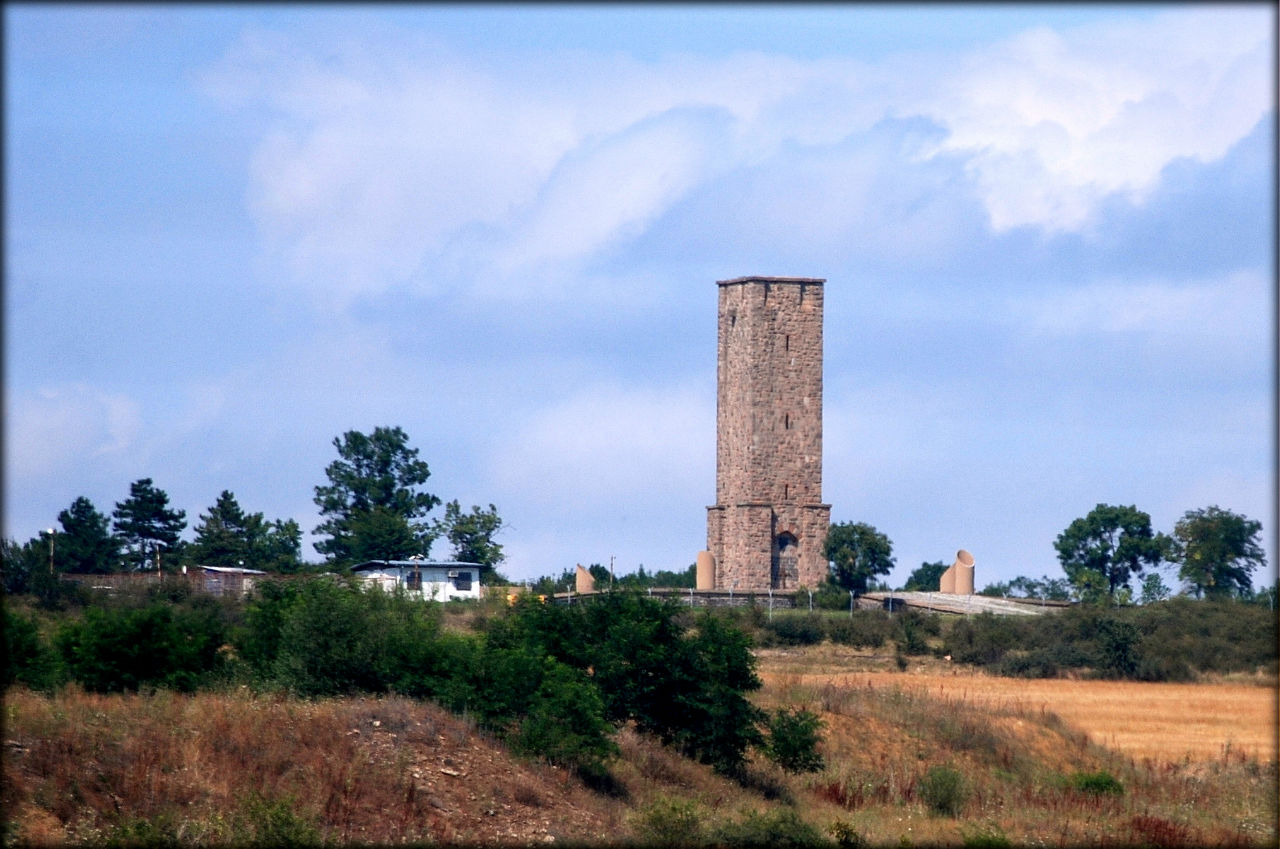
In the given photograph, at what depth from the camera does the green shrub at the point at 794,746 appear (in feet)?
A: 110

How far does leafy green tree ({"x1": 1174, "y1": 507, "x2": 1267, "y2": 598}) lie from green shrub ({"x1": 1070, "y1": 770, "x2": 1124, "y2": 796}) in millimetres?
33140

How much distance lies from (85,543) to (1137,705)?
105 feet

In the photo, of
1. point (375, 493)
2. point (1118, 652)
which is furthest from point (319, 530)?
point (1118, 652)

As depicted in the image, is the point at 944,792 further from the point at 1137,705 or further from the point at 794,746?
the point at 1137,705

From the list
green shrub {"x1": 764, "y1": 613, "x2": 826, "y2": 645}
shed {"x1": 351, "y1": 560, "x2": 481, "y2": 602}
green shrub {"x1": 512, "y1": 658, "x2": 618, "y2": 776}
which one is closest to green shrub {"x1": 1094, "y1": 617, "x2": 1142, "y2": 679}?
green shrub {"x1": 764, "y1": 613, "x2": 826, "y2": 645}

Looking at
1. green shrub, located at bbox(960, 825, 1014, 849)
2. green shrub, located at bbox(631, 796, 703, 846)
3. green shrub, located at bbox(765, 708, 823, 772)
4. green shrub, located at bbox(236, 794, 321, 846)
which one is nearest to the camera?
green shrub, located at bbox(236, 794, 321, 846)

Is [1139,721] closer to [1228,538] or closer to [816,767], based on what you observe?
[816,767]

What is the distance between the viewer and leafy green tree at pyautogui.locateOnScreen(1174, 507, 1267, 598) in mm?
66938

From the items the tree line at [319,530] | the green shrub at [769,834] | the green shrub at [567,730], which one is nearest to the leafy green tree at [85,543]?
the tree line at [319,530]

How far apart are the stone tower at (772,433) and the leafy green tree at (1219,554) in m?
13.9

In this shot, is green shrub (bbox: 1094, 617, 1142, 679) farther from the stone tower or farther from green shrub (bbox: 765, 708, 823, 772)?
green shrub (bbox: 765, 708, 823, 772)

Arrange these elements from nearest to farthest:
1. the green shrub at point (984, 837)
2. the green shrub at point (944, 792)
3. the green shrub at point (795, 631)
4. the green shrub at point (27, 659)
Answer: the green shrub at point (984, 837) < the green shrub at point (27, 659) < the green shrub at point (944, 792) < the green shrub at point (795, 631)

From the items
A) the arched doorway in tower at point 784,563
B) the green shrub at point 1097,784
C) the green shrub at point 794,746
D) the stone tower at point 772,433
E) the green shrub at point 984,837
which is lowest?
the green shrub at point 1097,784

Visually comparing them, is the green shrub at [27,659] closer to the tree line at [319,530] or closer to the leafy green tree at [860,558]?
the tree line at [319,530]
